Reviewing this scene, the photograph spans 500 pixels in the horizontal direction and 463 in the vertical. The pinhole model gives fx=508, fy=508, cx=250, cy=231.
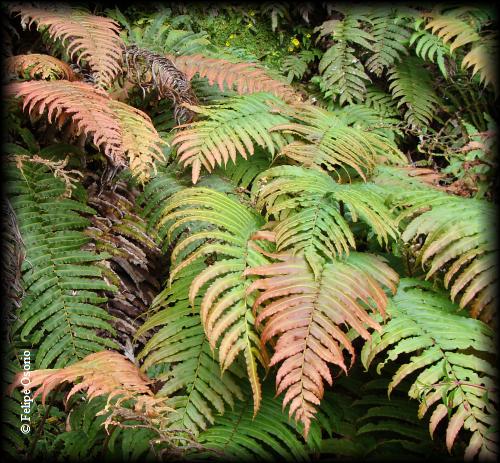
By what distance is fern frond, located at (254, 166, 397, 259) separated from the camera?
77.9 inches

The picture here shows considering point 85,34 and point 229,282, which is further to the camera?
point 85,34

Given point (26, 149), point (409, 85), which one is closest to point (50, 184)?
point (26, 149)

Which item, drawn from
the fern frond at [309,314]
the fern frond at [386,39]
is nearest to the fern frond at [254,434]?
the fern frond at [309,314]

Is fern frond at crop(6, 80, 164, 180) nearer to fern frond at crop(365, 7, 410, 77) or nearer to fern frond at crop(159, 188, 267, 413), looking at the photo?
fern frond at crop(159, 188, 267, 413)

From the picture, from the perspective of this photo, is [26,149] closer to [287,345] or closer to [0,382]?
[0,382]

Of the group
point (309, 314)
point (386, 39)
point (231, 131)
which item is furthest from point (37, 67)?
point (386, 39)

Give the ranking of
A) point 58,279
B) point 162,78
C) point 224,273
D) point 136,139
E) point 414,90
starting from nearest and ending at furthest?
point 224,273 → point 58,279 → point 136,139 → point 162,78 → point 414,90

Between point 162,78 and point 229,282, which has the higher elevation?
point 162,78

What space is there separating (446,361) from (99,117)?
1.82 metres

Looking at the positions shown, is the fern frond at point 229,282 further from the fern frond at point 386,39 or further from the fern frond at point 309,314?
the fern frond at point 386,39

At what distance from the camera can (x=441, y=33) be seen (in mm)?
3510

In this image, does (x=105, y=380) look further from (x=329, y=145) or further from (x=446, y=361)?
(x=329, y=145)

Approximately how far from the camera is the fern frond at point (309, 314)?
1652 mm

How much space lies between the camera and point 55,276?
2348 millimetres
